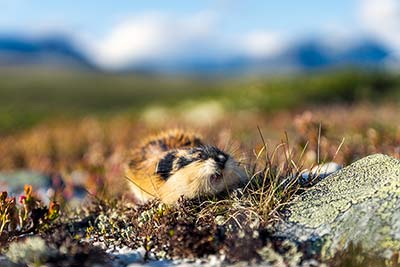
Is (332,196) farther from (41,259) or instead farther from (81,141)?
(81,141)

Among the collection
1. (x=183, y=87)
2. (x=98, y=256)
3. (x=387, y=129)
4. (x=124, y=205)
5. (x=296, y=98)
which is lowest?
(x=183, y=87)

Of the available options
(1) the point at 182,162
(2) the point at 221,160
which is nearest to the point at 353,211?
(2) the point at 221,160

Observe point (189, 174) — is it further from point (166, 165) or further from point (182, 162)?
point (166, 165)

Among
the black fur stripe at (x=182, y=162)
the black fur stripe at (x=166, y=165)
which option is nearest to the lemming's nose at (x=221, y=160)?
the black fur stripe at (x=182, y=162)

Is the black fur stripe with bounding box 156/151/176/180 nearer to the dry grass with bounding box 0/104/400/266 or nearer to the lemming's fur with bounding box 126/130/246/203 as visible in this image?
the lemming's fur with bounding box 126/130/246/203

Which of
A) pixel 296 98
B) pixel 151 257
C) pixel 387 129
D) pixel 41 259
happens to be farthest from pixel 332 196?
pixel 296 98

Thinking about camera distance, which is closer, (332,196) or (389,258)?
(389,258)

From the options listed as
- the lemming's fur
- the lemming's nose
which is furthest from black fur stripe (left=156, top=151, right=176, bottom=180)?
the lemming's nose

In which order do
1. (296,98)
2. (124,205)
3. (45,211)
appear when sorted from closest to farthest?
(45,211), (124,205), (296,98)
